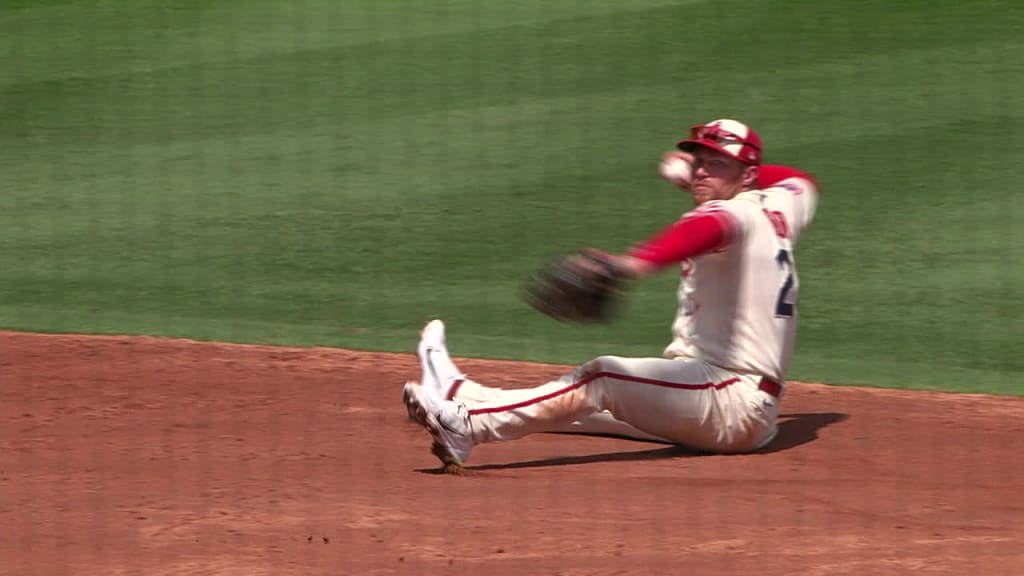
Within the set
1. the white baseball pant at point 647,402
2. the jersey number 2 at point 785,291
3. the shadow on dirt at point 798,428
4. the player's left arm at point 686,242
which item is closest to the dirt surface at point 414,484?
the shadow on dirt at point 798,428

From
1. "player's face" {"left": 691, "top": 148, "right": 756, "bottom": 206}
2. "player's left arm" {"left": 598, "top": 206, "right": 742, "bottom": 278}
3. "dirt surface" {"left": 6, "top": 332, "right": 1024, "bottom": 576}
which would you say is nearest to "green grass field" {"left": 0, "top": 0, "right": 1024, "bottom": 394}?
"dirt surface" {"left": 6, "top": 332, "right": 1024, "bottom": 576}

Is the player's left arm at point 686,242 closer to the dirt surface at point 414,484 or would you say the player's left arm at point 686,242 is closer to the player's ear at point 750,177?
the player's ear at point 750,177

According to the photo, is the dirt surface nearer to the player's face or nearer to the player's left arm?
the player's left arm

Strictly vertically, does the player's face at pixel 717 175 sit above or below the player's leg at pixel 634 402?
above

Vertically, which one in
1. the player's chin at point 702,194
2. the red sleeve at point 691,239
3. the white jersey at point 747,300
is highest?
the player's chin at point 702,194

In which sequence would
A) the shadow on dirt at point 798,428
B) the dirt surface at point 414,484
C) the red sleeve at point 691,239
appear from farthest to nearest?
the shadow on dirt at point 798,428 < the red sleeve at point 691,239 < the dirt surface at point 414,484

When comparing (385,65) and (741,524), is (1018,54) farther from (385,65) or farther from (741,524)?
(741,524)

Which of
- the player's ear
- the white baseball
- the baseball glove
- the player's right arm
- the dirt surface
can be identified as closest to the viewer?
the dirt surface

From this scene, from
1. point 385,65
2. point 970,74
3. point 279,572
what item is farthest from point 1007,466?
point 385,65
